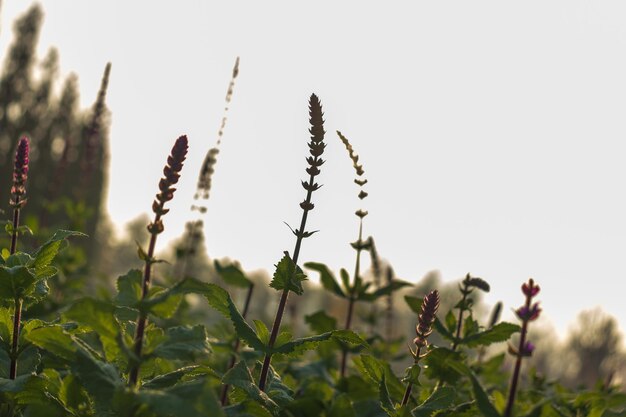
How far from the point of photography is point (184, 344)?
7.21ft

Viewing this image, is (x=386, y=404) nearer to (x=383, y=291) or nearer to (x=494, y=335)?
(x=494, y=335)

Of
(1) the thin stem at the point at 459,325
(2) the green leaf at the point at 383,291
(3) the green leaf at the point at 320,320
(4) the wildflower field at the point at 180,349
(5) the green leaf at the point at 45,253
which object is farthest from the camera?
(2) the green leaf at the point at 383,291

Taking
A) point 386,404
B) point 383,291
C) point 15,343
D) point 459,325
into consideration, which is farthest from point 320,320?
point 15,343

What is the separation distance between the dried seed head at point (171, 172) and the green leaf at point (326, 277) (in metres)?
2.32

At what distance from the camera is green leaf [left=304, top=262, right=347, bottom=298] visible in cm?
442

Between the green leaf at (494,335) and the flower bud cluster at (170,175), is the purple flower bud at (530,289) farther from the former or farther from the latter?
the flower bud cluster at (170,175)

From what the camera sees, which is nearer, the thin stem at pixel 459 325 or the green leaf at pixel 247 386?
the green leaf at pixel 247 386

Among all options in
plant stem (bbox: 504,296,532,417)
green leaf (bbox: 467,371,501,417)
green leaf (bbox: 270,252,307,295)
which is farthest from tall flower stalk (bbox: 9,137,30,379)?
plant stem (bbox: 504,296,532,417)

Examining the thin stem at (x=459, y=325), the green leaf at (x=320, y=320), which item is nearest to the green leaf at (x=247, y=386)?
the thin stem at (x=459, y=325)

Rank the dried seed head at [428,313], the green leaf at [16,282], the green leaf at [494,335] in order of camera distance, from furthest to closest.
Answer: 1. the green leaf at [494,335]
2. the dried seed head at [428,313]
3. the green leaf at [16,282]

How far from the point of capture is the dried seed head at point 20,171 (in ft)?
9.15

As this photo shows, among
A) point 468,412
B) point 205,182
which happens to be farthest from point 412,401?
point 205,182

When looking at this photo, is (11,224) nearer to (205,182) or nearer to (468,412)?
(468,412)

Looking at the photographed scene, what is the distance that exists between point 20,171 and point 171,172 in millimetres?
1091
